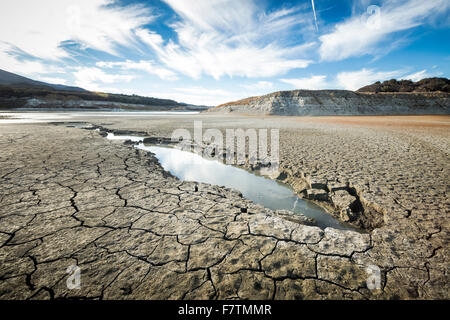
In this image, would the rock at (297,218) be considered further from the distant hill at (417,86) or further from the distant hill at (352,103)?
the distant hill at (417,86)

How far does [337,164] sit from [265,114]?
27.9m

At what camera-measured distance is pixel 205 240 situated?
1786mm

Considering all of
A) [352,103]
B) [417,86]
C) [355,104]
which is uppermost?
[417,86]

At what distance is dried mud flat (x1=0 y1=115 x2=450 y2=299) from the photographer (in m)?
1.32

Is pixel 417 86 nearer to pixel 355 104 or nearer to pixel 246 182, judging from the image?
pixel 355 104

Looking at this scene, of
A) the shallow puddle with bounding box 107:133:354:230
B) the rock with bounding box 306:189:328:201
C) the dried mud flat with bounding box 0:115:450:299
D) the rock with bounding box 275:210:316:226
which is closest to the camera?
the dried mud flat with bounding box 0:115:450:299

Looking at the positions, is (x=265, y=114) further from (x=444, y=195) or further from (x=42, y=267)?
(x=42, y=267)

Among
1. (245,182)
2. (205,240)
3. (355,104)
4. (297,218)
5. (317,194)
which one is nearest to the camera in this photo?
(205,240)

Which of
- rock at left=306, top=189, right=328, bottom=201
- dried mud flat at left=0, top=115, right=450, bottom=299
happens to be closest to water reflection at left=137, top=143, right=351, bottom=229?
rock at left=306, top=189, right=328, bottom=201

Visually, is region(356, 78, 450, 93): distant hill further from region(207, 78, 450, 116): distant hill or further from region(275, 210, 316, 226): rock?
region(275, 210, 316, 226): rock

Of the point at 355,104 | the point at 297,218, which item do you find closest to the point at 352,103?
the point at 355,104

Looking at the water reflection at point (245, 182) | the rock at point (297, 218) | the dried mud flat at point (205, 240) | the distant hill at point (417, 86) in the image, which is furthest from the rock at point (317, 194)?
the distant hill at point (417, 86)
